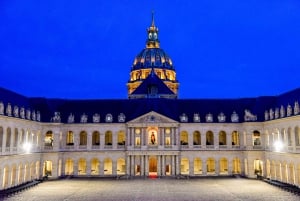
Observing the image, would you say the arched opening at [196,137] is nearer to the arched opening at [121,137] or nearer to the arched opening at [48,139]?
the arched opening at [121,137]

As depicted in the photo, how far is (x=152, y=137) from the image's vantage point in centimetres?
7325

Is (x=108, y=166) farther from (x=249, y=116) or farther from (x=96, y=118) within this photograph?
(x=249, y=116)

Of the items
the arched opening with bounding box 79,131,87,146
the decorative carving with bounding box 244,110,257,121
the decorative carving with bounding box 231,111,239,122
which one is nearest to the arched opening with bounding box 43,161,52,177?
the arched opening with bounding box 79,131,87,146

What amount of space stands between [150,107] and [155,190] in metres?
25.5

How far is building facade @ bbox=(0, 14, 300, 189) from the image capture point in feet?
227

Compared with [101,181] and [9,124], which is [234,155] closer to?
[101,181]

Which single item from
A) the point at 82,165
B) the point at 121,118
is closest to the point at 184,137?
the point at 121,118

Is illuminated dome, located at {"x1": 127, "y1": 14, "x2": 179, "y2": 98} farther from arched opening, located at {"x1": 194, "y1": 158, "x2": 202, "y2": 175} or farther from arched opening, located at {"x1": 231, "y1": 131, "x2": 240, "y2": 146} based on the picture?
arched opening, located at {"x1": 194, "y1": 158, "x2": 202, "y2": 175}

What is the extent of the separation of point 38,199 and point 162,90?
181ft

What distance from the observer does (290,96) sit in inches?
2430

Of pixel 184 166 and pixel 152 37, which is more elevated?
pixel 152 37

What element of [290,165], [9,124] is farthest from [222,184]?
[9,124]

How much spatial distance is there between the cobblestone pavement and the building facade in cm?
623

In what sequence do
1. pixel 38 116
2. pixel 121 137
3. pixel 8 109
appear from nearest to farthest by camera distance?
pixel 8 109
pixel 38 116
pixel 121 137
